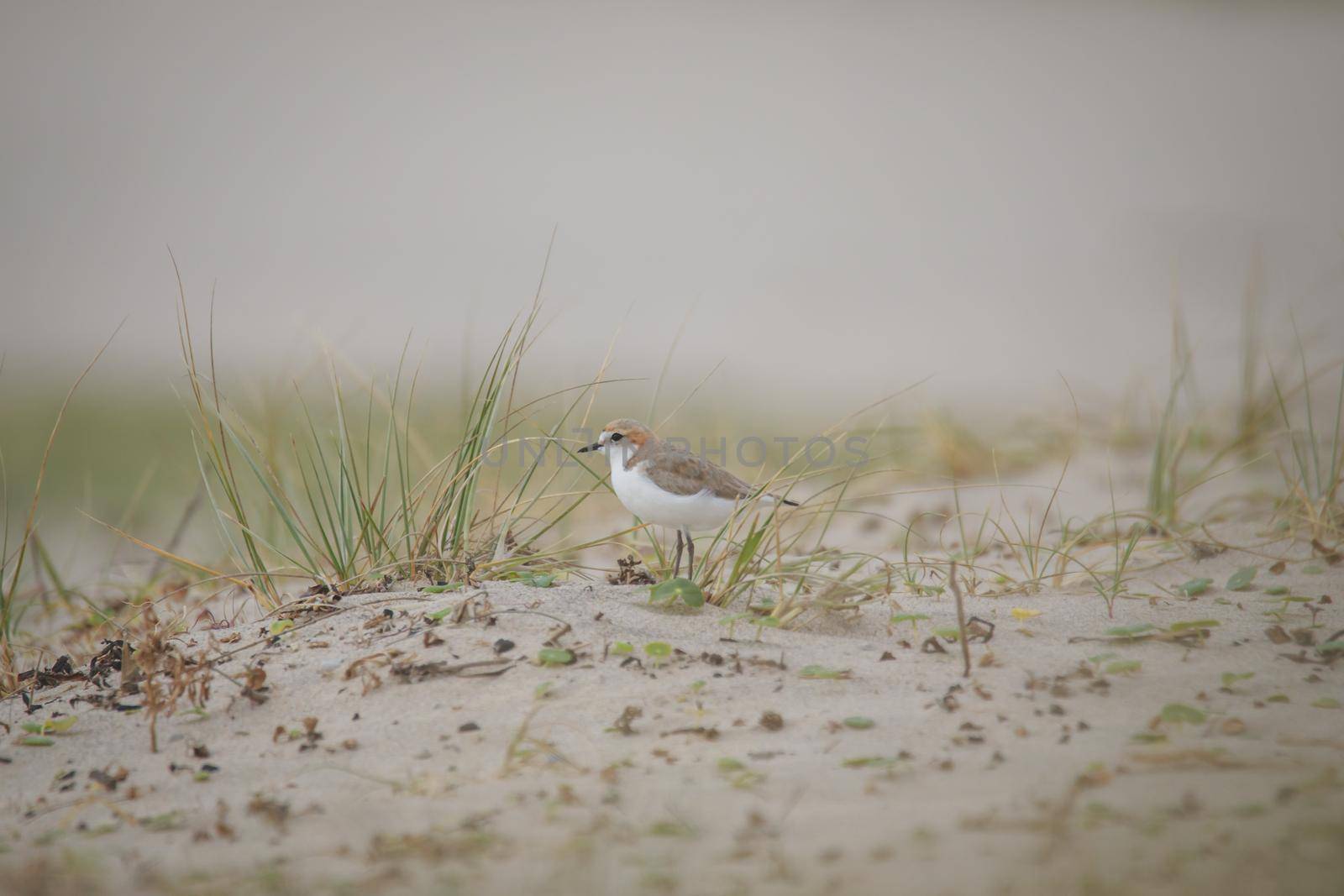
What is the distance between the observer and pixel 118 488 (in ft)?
26.9

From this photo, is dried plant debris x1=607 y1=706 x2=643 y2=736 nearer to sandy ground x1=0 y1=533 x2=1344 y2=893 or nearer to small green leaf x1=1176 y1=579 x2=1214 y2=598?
sandy ground x1=0 y1=533 x2=1344 y2=893

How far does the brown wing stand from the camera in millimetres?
3559

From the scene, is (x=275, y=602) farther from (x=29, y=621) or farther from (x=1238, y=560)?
(x=1238, y=560)

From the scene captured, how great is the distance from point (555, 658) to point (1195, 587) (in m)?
2.33

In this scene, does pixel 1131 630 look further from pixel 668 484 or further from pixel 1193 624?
pixel 668 484

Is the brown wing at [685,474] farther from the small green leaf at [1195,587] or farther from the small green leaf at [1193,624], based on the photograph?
the small green leaf at [1195,587]

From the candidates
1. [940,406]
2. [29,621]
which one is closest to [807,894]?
[29,621]

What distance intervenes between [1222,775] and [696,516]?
1.78 m

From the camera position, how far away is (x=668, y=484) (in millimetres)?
3553

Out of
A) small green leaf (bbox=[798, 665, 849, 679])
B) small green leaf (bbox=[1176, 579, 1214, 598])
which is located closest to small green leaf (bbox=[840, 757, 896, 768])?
small green leaf (bbox=[798, 665, 849, 679])

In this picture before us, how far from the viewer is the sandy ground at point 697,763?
210cm

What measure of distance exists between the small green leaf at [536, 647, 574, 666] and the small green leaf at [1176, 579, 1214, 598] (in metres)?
2.26

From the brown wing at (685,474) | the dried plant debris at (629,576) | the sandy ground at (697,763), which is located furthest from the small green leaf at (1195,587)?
the dried plant debris at (629,576)

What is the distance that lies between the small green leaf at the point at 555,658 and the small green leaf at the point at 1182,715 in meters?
1.60
